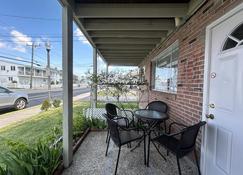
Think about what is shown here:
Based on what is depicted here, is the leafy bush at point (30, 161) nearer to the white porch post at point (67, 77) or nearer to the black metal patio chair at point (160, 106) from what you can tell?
the white porch post at point (67, 77)

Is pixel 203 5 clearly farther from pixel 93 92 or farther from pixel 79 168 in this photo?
pixel 93 92

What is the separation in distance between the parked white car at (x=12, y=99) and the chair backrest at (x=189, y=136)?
203 inches


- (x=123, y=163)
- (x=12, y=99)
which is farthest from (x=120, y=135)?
(x=12, y=99)

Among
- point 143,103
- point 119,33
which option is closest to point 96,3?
point 119,33

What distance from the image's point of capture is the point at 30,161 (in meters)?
1.80

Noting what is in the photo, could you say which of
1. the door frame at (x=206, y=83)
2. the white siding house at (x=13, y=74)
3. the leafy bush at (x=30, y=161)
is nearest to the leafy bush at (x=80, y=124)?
the white siding house at (x=13, y=74)

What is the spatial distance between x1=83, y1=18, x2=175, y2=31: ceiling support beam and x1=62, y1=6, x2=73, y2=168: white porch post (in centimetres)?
82

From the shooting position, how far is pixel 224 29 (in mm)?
1779

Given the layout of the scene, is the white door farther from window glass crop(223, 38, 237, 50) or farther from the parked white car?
the parked white car

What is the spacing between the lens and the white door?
1538mm

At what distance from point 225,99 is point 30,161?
2336mm

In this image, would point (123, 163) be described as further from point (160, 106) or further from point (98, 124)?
point (98, 124)

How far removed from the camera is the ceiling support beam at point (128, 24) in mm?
3113

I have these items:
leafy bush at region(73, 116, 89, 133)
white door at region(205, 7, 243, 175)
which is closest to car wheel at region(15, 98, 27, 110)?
leafy bush at region(73, 116, 89, 133)
